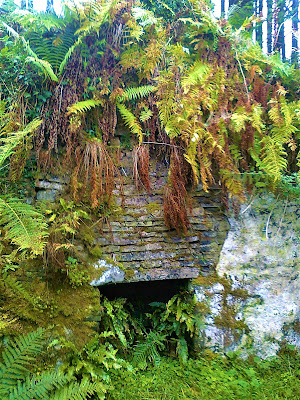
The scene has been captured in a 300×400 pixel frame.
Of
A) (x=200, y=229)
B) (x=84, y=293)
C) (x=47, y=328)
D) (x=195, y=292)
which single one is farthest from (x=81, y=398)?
(x=200, y=229)

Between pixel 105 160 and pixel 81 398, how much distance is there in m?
2.19

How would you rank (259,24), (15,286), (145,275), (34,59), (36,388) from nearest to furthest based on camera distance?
(36,388), (15,286), (34,59), (145,275), (259,24)

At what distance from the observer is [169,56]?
3.54 metres

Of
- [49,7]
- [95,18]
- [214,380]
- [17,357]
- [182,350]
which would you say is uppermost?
[49,7]

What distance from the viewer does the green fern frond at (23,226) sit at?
231cm

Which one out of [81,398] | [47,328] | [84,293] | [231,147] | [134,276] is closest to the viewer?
[81,398]

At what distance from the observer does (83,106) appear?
3121 mm

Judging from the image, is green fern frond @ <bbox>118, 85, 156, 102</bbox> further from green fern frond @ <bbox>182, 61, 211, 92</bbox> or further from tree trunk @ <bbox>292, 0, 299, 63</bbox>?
tree trunk @ <bbox>292, 0, 299, 63</bbox>

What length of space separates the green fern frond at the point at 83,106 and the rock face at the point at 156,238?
25.3 inches

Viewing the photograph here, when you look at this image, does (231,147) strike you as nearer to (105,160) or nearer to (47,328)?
(105,160)

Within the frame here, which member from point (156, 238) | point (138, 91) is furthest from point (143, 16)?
point (156, 238)

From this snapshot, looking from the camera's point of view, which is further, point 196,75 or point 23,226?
point 196,75

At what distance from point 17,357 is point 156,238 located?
1.72 metres

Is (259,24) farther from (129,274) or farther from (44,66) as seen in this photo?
(129,274)
